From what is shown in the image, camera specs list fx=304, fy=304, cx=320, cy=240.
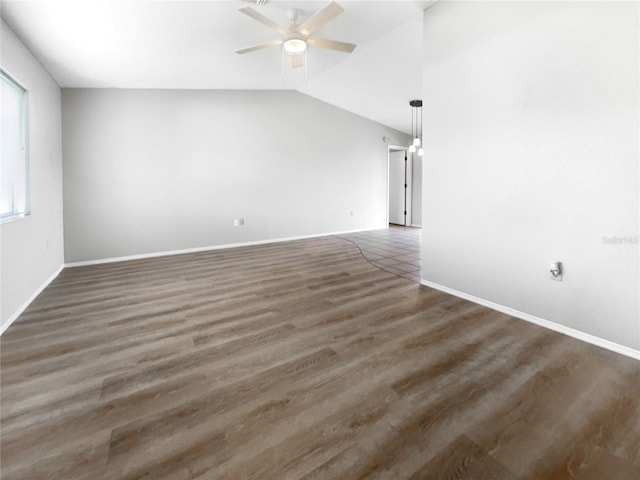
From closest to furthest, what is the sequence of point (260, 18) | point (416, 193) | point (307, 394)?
point (307, 394) → point (260, 18) → point (416, 193)

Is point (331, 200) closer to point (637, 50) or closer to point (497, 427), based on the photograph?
point (637, 50)

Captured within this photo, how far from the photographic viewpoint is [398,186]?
9.19 meters

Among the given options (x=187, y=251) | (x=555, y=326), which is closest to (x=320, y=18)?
(x=555, y=326)

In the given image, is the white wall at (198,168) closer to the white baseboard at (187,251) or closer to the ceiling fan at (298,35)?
the white baseboard at (187,251)

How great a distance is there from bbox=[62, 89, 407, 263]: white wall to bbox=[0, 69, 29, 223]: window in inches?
59.2

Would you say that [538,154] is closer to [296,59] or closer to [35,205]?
[296,59]

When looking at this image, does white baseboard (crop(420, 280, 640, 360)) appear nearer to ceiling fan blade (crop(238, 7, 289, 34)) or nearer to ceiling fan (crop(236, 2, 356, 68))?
ceiling fan (crop(236, 2, 356, 68))

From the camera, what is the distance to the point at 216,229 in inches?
223

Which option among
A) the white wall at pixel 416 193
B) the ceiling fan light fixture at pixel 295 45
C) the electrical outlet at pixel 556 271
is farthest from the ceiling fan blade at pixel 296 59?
the white wall at pixel 416 193

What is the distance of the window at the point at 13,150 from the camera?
269 cm

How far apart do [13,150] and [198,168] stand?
2607mm

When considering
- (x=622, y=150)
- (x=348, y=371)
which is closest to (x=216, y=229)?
(x=348, y=371)

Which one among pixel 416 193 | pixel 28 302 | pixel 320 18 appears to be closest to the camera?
pixel 320 18

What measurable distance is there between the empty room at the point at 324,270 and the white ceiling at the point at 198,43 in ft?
0.12
